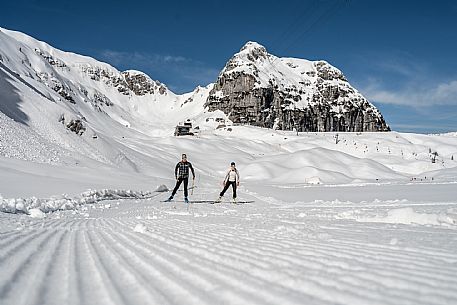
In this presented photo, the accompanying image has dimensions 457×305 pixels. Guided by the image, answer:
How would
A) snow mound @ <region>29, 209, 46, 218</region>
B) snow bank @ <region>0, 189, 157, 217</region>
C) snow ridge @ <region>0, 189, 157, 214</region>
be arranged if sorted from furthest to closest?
snow ridge @ <region>0, 189, 157, 214</region> → snow bank @ <region>0, 189, 157, 217</region> → snow mound @ <region>29, 209, 46, 218</region>

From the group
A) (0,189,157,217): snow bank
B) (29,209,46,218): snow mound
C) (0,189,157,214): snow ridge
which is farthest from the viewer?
(0,189,157,214): snow ridge

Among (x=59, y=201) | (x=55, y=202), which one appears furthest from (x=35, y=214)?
(x=59, y=201)

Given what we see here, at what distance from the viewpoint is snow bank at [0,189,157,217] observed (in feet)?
34.7

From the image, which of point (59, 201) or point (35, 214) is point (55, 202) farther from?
point (35, 214)

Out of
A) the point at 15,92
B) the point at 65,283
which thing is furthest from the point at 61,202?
the point at 15,92

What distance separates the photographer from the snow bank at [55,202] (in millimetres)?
10578

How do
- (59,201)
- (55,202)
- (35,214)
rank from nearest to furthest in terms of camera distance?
(35,214), (55,202), (59,201)

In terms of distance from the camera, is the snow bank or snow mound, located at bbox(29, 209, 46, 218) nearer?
snow mound, located at bbox(29, 209, 46, 218)

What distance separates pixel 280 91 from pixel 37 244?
195 m

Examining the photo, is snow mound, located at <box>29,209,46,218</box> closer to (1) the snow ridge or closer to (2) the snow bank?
(2) the snow bank

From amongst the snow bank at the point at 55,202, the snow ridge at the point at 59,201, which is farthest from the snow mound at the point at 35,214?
the snow ridge at the point at 59,201

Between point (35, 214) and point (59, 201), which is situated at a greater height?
point (59, 201)

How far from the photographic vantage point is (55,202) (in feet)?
43.1

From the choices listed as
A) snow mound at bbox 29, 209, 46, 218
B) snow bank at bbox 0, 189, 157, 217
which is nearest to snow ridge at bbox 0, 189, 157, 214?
snow bank at bbox 0, 189, 157, 217
